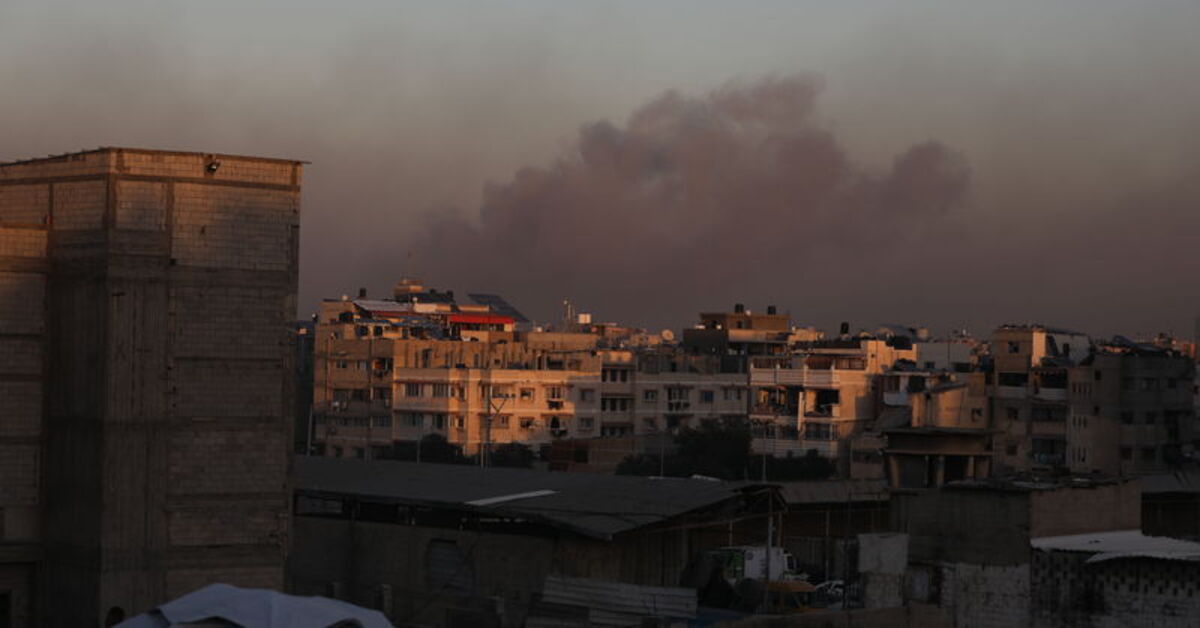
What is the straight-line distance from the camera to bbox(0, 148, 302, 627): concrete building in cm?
2345

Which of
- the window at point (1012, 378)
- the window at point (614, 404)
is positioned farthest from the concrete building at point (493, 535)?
the window at point (614, 404)

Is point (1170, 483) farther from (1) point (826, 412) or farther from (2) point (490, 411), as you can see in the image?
(2) point (490, 411)

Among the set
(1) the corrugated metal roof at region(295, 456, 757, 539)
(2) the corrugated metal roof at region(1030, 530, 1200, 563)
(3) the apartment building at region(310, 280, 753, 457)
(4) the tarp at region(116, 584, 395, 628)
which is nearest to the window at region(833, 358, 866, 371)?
(3) the apartment building at region(310, 280, 753, 457)

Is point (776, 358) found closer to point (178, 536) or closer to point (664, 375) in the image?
point (664, 375)

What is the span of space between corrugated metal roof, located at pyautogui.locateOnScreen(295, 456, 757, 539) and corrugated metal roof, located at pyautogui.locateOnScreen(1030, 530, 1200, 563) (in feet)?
15.0

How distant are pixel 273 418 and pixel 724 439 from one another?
46403 mm

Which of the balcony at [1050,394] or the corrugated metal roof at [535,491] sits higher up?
the balcony at [1050,394]

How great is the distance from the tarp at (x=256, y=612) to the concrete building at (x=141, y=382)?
13.3 ft

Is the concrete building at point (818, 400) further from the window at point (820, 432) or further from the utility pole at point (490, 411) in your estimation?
the utility pole at point (490, 411)

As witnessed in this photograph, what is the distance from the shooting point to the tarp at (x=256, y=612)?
19047 millimetres

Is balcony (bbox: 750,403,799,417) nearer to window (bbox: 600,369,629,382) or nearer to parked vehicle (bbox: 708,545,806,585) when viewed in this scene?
window (bbox: 600,369,629,382)

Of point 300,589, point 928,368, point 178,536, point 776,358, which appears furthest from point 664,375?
point 178,536

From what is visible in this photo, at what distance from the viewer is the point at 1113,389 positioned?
2469 inches

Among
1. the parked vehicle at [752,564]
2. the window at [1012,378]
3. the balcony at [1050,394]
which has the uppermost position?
the window at [1012,378]
